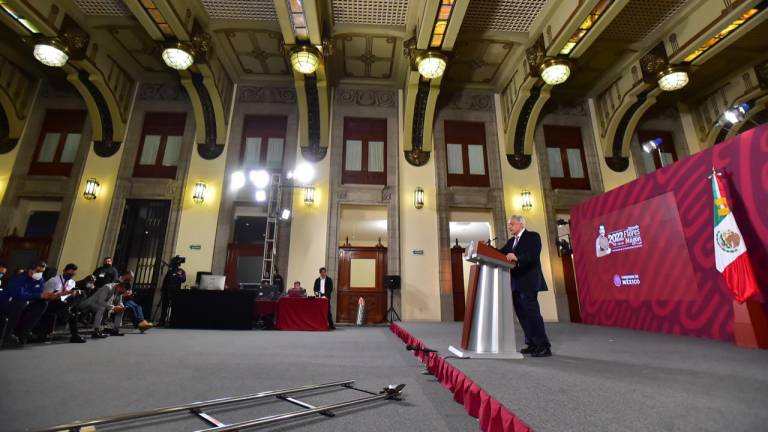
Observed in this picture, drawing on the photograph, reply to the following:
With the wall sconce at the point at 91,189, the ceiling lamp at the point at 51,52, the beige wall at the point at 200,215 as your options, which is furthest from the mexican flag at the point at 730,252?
the wall sconce at the point at 91,189

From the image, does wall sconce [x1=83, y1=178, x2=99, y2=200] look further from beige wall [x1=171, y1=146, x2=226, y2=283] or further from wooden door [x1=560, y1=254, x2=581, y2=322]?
wooden door [x1=560, y1=254, x2=581, y2=322]

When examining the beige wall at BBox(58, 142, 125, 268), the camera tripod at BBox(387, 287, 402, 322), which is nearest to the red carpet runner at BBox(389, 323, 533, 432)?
the camera tripod at BBox(387, 287, 402, 322)

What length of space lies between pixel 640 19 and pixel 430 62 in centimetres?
533

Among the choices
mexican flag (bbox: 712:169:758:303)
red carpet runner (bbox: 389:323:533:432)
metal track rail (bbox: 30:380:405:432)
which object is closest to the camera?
metal track rail (bbox: 30:380:405:432)

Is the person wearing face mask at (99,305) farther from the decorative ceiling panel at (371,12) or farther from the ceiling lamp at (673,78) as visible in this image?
the ceiling lamp at (673,78)

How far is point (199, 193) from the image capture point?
8.88 metres

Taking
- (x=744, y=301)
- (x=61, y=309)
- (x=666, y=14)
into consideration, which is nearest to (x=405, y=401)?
(x=744, y=301)

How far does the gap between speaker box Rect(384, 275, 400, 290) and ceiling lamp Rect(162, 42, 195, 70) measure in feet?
23.7

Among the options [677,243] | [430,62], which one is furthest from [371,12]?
[677,243]

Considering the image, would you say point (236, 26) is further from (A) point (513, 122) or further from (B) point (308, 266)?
(A) point (513, 122)

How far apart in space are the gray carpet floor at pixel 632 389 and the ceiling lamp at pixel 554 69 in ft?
21.8

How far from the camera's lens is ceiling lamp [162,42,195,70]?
7.61m

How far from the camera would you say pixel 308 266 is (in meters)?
8.62

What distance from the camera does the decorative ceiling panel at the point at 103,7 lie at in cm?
772
